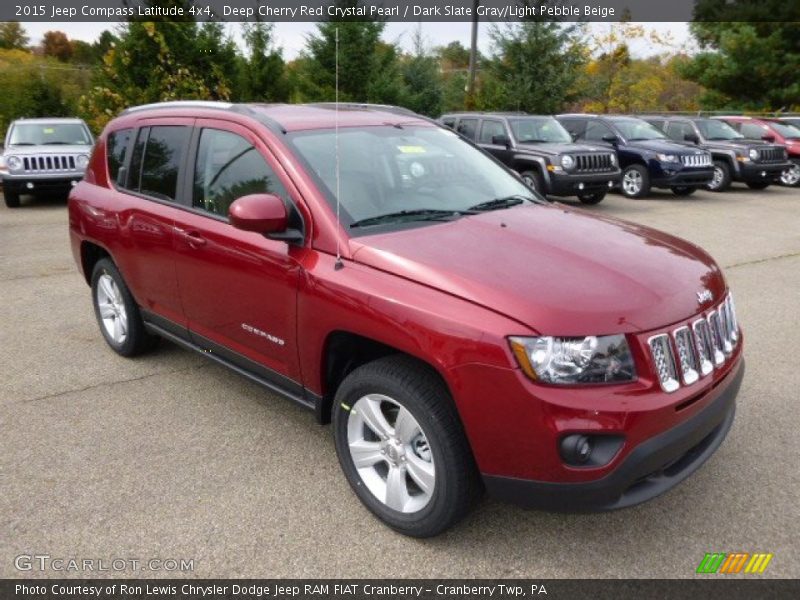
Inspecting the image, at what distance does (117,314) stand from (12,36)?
3954 cm

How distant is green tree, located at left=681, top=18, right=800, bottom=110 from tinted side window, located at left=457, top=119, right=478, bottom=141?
1922cm

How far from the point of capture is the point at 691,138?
→ 16219 mm

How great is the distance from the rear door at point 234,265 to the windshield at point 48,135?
11.5 meters

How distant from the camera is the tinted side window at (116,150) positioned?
15.3 feet

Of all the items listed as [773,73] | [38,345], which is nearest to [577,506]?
[38,345]

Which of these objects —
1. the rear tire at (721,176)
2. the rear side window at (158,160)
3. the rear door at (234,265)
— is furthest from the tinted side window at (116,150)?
the rear tire at (721,176)

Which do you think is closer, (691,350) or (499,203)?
(691,350)

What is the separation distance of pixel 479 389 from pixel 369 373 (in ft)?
1.88

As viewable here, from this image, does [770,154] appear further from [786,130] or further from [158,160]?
[158,160]

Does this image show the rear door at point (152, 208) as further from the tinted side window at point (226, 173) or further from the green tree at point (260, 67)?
the green tree at point (260, 67)

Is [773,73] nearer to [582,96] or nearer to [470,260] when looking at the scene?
[582,96]

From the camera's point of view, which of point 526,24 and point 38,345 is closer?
point 38,345

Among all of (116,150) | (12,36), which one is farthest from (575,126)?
(12,36)

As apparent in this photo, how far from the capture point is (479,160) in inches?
163
